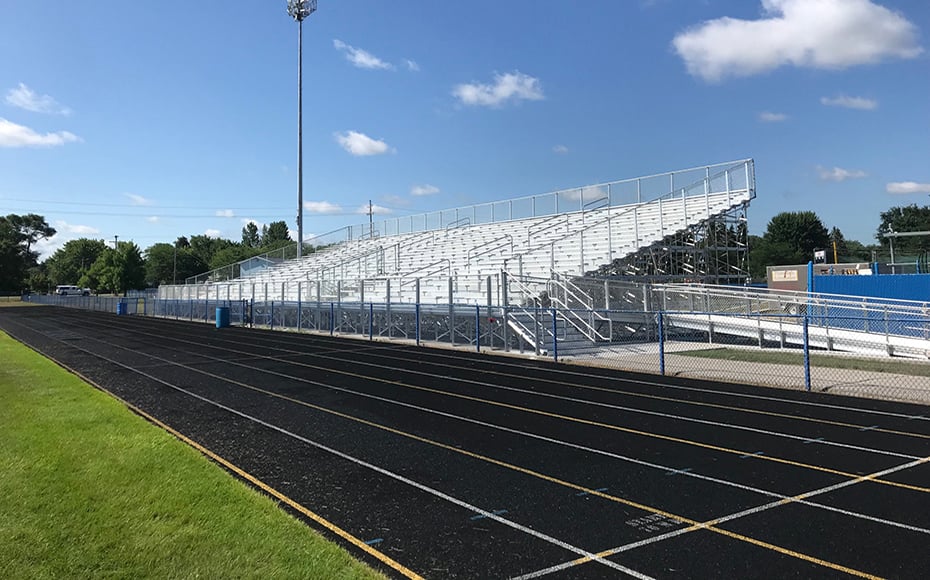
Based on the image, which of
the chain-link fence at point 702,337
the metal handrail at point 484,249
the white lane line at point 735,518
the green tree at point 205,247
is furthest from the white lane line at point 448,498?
the green tree at point 205,247

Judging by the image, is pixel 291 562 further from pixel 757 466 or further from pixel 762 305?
pixel 762 305

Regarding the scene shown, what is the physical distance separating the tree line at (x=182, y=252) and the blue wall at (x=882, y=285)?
52219 millimetres

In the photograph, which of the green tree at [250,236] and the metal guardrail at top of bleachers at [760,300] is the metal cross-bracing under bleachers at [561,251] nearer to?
the metal guardrail at top of bleachers at [760,300]

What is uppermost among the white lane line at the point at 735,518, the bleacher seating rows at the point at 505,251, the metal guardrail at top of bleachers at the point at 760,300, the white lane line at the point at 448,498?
the bleacher seating rows at the point at 505,251

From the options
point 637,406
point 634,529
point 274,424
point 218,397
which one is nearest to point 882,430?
point 637,406

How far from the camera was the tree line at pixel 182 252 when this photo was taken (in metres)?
80.9

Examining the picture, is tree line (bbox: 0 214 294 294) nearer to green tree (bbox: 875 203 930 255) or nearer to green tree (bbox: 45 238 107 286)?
green tree (bbox: 45 238 107 286)

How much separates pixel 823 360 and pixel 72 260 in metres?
130

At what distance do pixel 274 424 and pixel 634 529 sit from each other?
6.03 metres

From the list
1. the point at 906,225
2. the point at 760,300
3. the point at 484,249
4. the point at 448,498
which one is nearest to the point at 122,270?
the point at 484,249

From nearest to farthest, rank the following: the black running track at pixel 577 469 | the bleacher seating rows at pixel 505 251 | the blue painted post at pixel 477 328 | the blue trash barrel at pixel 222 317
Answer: the black running track at pixel 577 469 → the blue painted post at pixel 477 328 → the bleacher seating rows at pixel 505 251 → the blue trash barrel at pixel 222 317

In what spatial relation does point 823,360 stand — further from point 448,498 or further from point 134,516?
point 134,516

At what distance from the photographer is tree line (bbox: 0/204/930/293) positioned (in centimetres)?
8094

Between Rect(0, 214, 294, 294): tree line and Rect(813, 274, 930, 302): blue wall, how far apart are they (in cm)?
7546
